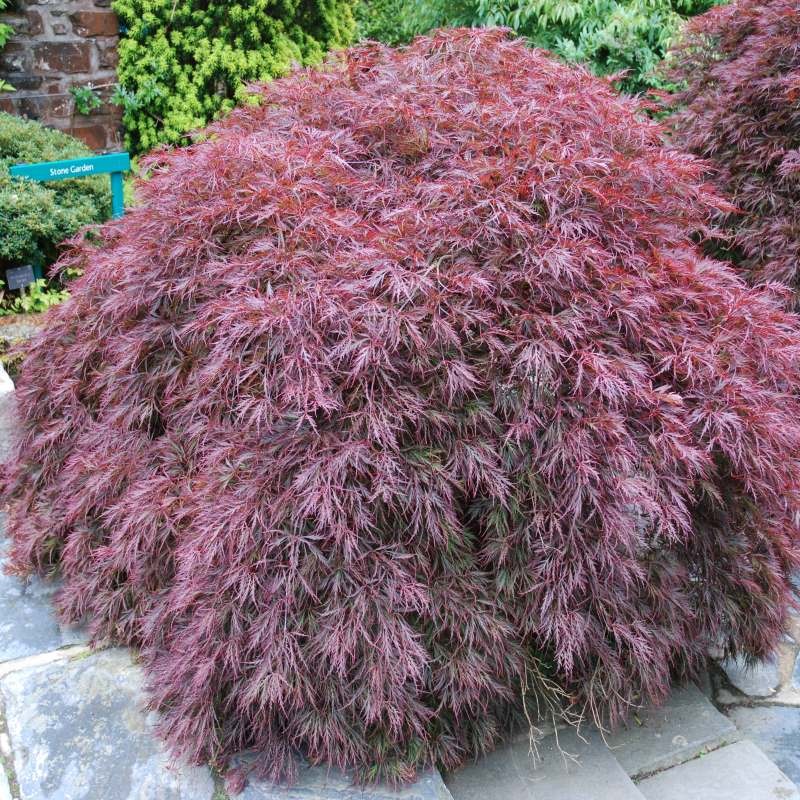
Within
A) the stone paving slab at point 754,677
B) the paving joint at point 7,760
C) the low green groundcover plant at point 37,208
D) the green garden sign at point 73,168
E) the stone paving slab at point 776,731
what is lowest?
the stone paving slab at point 754,677


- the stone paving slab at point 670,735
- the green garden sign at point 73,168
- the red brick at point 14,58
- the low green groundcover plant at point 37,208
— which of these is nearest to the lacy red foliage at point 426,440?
the stone paving slab at point 670,735

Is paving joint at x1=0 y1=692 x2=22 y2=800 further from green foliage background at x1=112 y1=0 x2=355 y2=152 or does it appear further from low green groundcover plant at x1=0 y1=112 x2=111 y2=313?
green foliage background at x1=112 y1=0 x2=355 y2=152

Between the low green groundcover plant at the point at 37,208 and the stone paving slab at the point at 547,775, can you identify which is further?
the low green groundcover plant at the point at 37,208

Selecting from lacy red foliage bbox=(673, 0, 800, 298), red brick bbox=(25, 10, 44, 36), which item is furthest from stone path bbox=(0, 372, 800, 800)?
red brick bbox=(25, 10, 44, 36)

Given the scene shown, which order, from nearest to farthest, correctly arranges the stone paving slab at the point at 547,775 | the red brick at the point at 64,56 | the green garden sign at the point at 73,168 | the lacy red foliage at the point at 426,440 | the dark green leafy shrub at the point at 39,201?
the lacy red foliage at the point at 426,440, the stone paving slab at the point at 547,775, the green garden sign at the point at 73,168, the dark green leafy shrub at the point at 39,201, the red brick at the point at 64,56

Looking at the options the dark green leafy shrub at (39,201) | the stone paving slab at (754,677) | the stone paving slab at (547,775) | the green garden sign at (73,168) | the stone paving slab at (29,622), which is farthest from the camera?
the dark green leafy shrub at (39,201)

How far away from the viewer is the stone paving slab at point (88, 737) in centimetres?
179

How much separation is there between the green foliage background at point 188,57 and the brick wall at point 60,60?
0.12 m

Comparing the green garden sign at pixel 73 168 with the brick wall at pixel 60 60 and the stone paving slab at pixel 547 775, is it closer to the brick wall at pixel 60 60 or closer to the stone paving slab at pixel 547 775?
the brick wall at pixel 60 60

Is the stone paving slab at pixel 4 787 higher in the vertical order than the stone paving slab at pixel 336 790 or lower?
lower

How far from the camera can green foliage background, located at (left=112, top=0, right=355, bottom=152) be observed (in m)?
5.24

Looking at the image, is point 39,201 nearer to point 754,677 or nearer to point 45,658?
point 45,658

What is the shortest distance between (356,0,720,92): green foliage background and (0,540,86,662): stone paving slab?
4.55 metres

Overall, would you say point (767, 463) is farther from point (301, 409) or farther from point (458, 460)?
point (301, 409)
